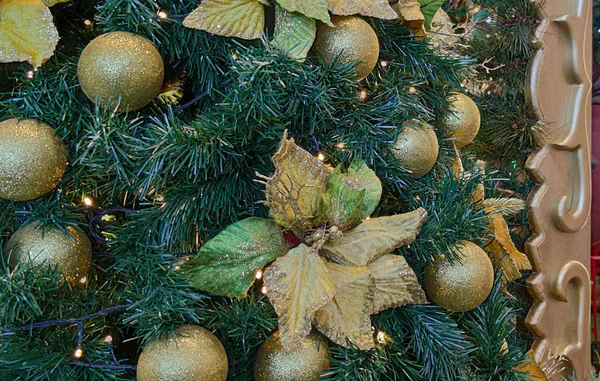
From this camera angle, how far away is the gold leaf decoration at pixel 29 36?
1.06ft

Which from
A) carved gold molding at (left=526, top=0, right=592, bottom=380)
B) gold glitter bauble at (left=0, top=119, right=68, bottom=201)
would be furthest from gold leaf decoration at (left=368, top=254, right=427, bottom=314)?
carved gold molding at (left=526, top=0, right=592, bottom=380)

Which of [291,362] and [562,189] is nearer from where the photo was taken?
[291,362]

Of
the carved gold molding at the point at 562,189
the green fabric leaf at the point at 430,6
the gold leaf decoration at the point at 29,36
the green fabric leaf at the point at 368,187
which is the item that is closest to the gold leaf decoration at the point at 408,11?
the green fabric leaf at the point at 430,6

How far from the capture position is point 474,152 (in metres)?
0.75

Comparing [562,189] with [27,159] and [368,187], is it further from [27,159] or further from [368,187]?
[27,159]

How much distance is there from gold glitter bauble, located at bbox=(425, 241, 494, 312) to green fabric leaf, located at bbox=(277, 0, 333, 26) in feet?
0.59

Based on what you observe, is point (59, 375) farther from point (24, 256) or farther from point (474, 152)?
A: point (474, 152)

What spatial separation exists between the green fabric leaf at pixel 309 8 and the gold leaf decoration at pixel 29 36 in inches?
5.5

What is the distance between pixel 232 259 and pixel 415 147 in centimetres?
15

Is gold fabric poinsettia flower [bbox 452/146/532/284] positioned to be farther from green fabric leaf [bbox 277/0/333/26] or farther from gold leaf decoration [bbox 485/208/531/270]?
green fabric leaf [bbox 277/0/333/26]

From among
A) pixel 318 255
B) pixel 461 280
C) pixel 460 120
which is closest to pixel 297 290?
pixel 318 255

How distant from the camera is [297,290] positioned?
295mm

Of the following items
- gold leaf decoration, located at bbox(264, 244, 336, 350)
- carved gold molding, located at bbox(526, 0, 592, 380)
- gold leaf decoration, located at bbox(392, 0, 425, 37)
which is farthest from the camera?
carved gold molding, located at bbox(526, 0, 592, 380)

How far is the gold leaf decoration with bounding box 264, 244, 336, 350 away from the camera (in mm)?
285
